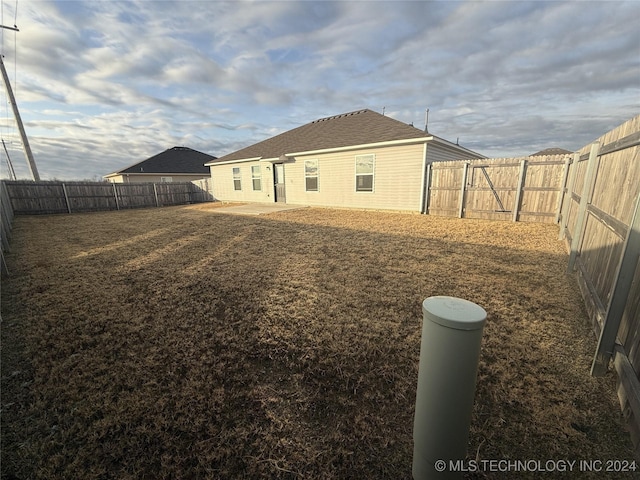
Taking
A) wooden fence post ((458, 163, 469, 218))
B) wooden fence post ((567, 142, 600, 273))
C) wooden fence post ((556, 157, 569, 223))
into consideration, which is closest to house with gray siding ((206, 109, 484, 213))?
wooden fence post ((458, 163, 469, 218))

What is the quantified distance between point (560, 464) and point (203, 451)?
2071mm

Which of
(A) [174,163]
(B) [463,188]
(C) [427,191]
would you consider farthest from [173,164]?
(B) [463,188]

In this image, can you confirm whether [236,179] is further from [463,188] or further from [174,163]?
[463,188]

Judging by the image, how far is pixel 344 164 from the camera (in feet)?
41.7

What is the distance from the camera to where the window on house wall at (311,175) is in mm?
13899

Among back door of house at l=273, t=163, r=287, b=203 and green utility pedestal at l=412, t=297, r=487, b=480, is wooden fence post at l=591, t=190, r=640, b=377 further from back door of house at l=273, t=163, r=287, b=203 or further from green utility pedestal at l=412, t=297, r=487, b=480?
back door of house at l=273, t=163, r=287, b=203

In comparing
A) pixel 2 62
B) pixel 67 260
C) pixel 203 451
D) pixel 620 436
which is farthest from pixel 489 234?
pixel 2 62

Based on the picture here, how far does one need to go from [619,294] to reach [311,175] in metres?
12.9

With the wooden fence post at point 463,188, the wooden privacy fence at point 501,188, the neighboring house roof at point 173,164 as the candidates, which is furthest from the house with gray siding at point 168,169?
the wooden fence post at point 463,188

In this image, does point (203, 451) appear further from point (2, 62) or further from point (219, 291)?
point (2, 62)

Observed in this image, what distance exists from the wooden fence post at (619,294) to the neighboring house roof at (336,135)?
355 inches

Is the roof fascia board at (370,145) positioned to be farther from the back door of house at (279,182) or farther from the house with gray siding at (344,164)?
the back door of house at (279,182)

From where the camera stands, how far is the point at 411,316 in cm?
311

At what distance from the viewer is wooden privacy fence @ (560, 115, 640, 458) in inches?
75.3
